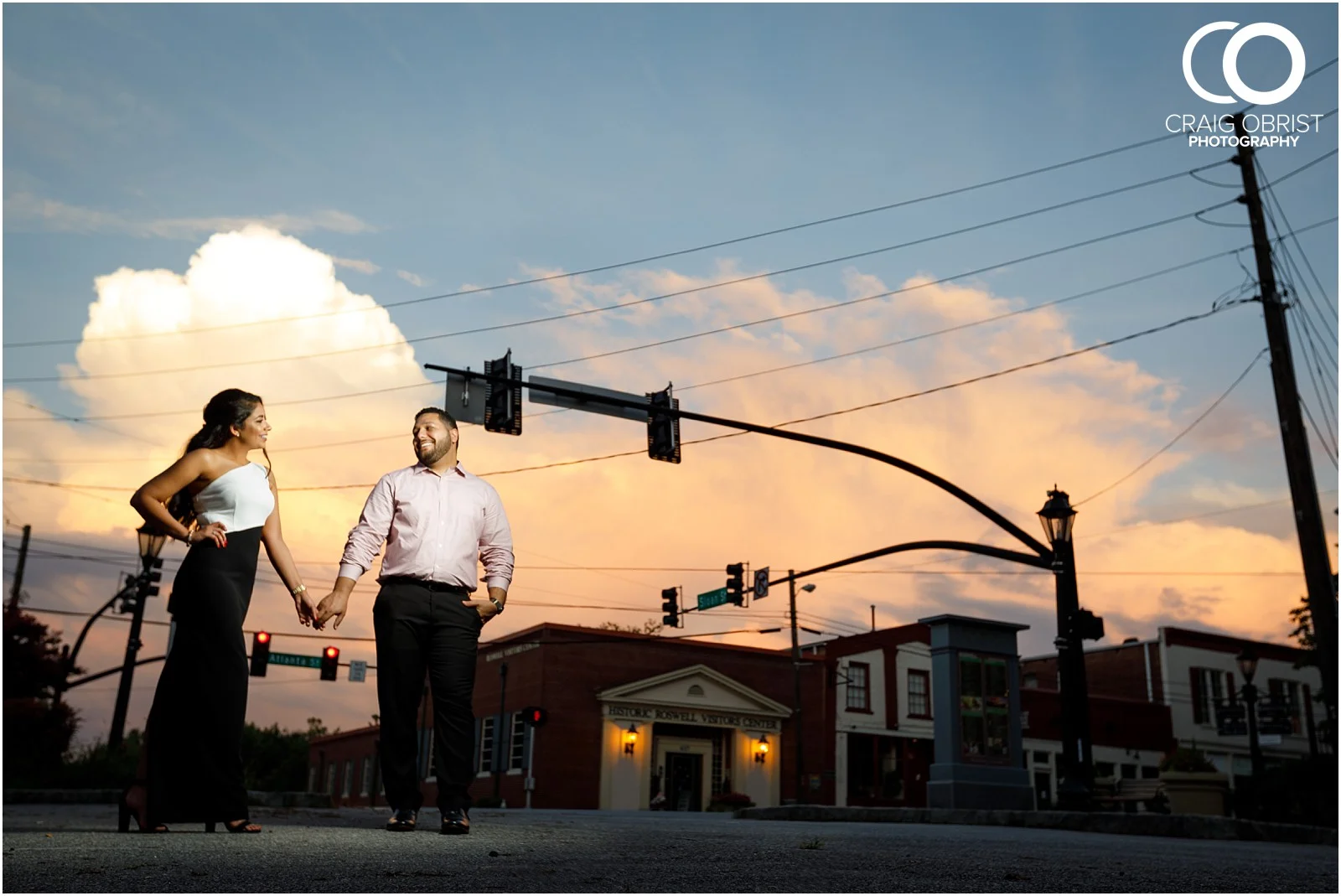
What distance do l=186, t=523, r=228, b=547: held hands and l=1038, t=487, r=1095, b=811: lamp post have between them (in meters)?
14.4

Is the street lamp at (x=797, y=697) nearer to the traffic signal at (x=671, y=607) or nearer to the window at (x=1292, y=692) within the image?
the traffic signal at (x=671, y=607)

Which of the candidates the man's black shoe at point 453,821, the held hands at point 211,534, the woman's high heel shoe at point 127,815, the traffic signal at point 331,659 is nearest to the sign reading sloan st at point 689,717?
the traffic signal at point 331,659

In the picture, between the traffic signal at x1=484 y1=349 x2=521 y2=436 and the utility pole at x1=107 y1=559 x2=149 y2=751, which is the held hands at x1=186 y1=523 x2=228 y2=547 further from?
the utility pole at x1=107 y1=559 x2=149 y2=751

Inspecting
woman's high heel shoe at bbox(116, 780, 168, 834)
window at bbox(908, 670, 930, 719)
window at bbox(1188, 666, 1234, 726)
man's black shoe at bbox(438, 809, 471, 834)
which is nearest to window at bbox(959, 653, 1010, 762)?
woman's high heel shoe at bbox(116, 780, 168, 834)

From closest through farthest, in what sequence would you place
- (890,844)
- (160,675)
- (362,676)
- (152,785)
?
1. (160,675)
2. (152,785)
3. (890,844)
4. (362,676)

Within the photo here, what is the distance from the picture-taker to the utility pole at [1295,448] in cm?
1573

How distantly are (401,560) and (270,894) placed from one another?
1.28 m

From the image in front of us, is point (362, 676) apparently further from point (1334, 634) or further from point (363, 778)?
point (1334, 634)

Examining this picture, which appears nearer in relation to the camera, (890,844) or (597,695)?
(890,844)

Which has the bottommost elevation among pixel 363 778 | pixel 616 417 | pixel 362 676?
pixel 363 778

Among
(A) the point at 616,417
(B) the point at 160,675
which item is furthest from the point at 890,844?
(A) the point at 616,417

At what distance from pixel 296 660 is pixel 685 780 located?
15.2m

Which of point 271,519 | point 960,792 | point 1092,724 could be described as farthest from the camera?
point 1092,724

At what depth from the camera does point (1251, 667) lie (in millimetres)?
26938
